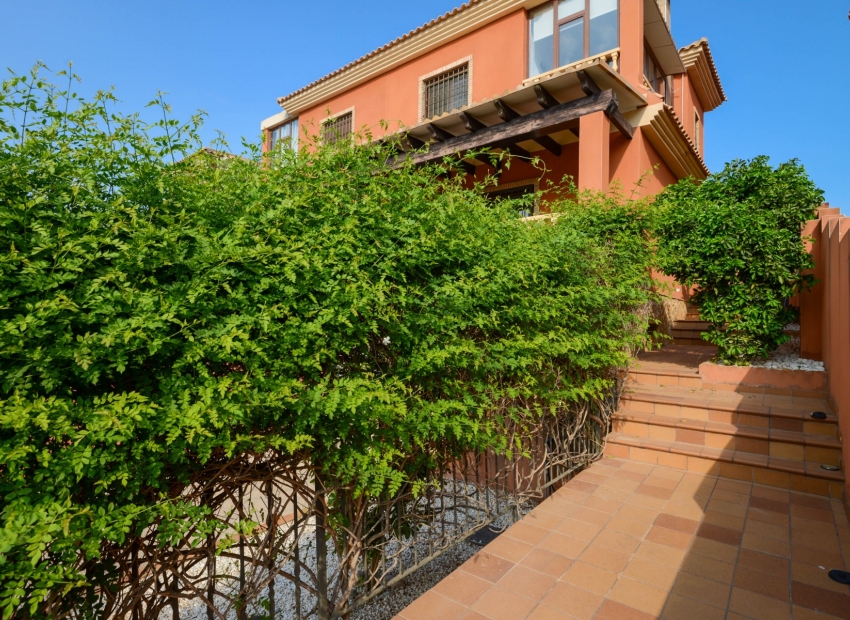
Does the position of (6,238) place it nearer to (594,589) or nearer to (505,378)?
(505,378)

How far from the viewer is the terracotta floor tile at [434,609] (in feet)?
7.63

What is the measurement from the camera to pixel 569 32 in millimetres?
9664

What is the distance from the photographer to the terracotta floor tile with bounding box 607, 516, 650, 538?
10.3 feet

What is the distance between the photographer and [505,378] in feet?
9.99

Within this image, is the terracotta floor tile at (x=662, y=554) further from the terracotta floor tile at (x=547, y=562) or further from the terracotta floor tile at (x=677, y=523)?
the terracotta floor tile at (x=547, y=562)

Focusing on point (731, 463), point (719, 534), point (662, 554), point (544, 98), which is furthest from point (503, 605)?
point (544, 98)

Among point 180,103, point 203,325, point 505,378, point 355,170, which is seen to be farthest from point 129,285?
point 505,378

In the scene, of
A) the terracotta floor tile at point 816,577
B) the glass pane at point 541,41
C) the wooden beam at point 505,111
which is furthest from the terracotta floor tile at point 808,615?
the glass pane at point 541,41

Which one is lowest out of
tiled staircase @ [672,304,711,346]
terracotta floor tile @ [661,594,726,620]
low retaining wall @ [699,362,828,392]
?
terracotta floor tile @ [661,594,726,620]

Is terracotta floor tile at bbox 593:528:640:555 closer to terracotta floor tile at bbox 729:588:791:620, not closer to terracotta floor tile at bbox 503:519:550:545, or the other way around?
terracotta floor tile at bbox 503:519:550:545

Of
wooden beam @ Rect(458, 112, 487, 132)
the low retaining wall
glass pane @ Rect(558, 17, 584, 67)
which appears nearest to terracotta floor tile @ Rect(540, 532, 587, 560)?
the low retaining wall

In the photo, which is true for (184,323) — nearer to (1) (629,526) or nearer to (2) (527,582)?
(2) (527,582)

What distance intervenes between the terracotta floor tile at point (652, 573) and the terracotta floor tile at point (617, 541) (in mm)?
133

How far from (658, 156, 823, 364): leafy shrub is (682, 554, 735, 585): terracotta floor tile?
10.9ft
